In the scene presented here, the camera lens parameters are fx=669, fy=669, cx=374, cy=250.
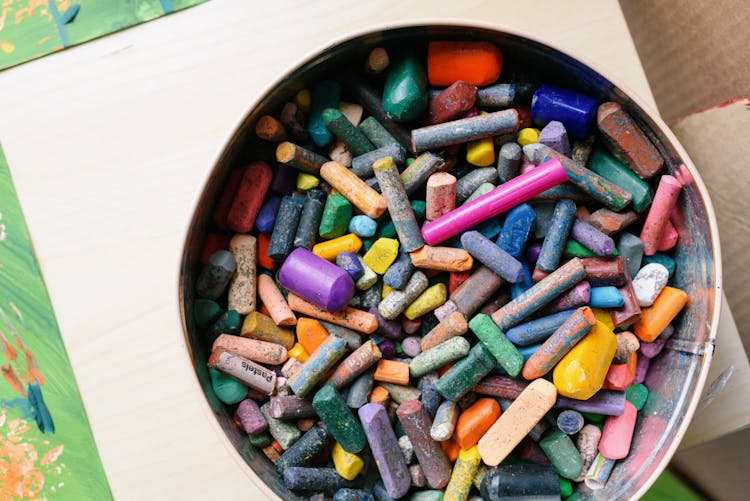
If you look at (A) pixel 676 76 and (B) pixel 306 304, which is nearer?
(B) pixel 306 304

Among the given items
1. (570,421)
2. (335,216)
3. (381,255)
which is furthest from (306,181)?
(570,421)

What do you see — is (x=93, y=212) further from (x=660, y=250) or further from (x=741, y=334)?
(x=741, y=334)

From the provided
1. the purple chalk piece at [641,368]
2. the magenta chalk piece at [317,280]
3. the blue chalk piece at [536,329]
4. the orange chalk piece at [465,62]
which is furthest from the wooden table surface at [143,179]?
the purple chalk piece at [641,368]

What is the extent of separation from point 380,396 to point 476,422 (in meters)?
0.17

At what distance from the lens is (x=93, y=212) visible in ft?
4.21

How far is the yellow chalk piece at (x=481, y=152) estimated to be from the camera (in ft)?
3.86

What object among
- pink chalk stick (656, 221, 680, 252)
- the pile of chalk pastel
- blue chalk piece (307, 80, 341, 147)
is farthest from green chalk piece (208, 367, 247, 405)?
pink chalk stick (656, 221, 680, 252)

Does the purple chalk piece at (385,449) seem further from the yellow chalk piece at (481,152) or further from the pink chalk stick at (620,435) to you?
the yellow chalk piece at (481,152)

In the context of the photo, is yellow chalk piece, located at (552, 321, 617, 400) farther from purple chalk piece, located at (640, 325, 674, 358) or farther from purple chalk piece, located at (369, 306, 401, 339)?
purple chalk piece, located at (369, 306, 401, 339)

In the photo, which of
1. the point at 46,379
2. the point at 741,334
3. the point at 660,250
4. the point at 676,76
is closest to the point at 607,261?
the point at 660,250

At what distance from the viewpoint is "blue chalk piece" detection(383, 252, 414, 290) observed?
3.83 ft

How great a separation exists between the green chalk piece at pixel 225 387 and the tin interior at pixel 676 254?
0.9 inches

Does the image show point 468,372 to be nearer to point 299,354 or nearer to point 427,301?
point 427,301

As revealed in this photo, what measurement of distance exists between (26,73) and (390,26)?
29.8 inches
